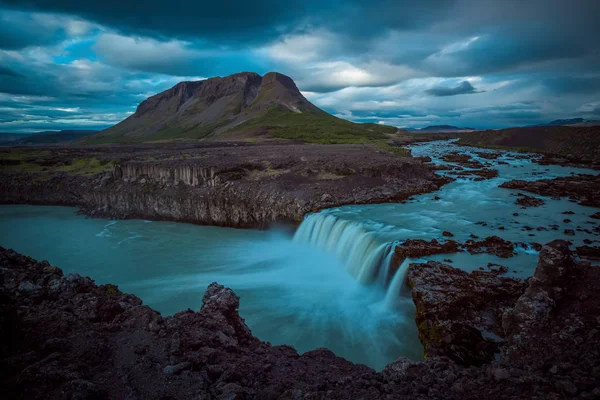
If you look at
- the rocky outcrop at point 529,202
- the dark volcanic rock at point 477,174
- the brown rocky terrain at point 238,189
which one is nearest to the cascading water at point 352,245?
the brown rocky terrain at point 238,189

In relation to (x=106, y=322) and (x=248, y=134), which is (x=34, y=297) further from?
(x=248, y=134)

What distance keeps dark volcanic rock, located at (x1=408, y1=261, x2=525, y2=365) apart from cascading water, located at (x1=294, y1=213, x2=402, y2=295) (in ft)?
8.01

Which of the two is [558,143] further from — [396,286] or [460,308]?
[460,308]

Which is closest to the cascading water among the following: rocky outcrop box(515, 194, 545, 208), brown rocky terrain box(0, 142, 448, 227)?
brown rocky terrain box(0, 142, 448, 227)

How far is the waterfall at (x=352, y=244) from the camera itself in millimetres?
16062

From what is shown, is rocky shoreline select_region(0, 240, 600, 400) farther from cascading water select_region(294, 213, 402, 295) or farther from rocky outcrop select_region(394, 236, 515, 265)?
cascading water select_region(294, 213, 402, 295)

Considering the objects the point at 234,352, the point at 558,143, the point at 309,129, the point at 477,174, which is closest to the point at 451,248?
the point at 234,352

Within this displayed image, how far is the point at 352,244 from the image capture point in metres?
19.2

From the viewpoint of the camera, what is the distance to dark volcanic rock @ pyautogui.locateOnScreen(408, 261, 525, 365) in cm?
855

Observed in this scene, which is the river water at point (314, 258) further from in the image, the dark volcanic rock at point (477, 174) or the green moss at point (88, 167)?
the green moss at point (88, 167)

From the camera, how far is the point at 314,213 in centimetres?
2500

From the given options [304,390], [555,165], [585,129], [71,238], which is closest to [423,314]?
[304,390]

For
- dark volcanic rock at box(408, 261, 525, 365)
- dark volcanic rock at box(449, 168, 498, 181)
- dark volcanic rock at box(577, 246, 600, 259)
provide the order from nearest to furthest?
dark volcanic rock at box(408, 261, 525, 365) → dark volcanic rock at box(577, 246, 600, 259) → dark volcanic rock at box(449, 168, 498, 181)

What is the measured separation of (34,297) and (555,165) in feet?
175
